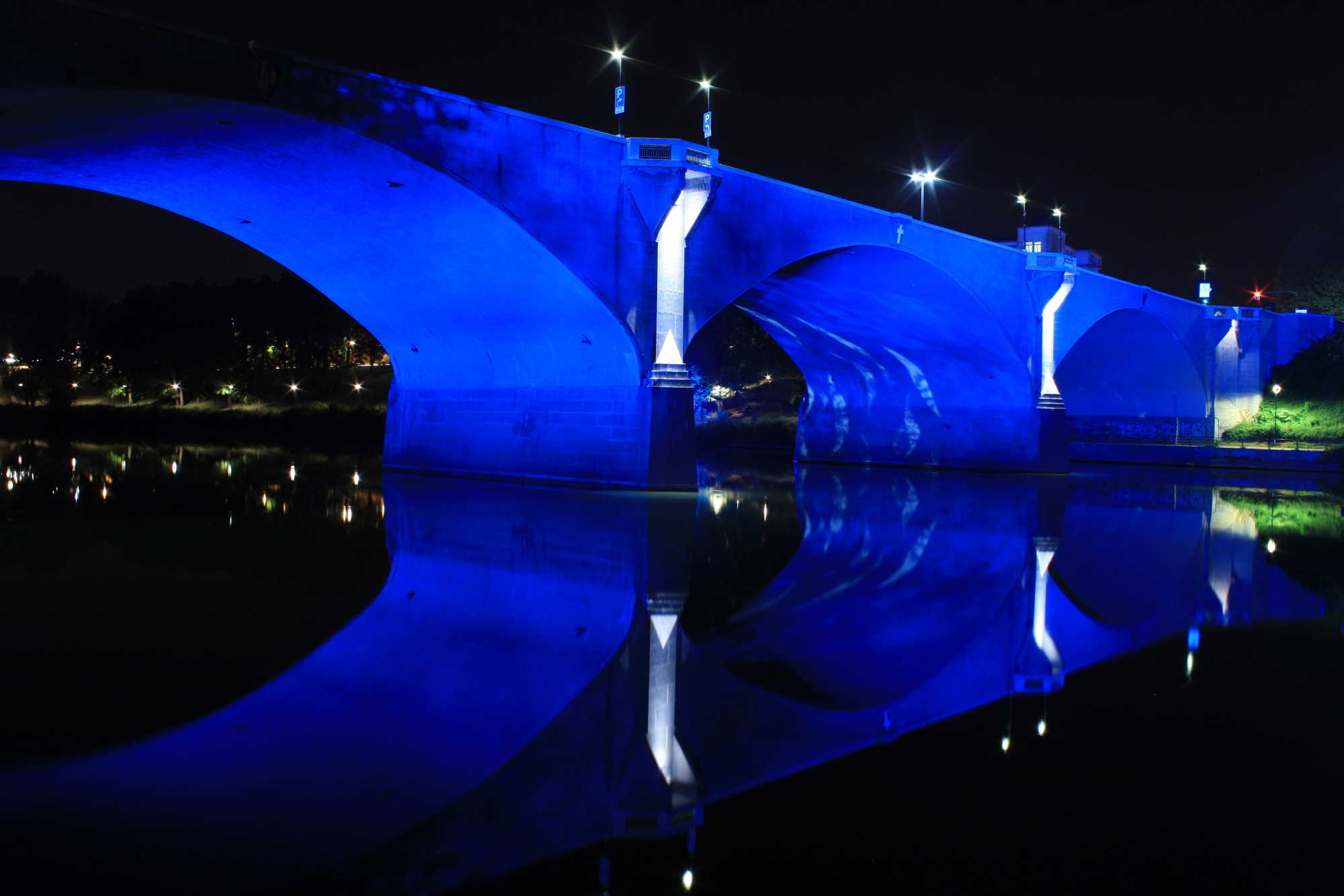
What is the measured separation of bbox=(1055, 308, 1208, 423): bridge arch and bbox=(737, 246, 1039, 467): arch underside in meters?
10.6

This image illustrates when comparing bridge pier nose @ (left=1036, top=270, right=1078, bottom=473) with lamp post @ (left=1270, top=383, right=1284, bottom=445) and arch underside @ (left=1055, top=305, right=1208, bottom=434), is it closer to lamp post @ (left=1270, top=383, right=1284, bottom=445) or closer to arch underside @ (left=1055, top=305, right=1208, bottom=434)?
arch underside @ (left=1055, top=305, right=1208, bottom=434)

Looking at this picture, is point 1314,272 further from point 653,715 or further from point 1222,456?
point 653,715

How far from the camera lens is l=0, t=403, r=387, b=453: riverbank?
60.3 m

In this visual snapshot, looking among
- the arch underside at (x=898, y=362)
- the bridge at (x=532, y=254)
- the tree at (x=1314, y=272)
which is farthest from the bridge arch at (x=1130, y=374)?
the tree at (x=1314, y=272)

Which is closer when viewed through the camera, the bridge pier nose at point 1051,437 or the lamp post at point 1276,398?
the bridge pier nose at point 1051,437

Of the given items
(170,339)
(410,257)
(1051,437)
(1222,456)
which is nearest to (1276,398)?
(1222,456)

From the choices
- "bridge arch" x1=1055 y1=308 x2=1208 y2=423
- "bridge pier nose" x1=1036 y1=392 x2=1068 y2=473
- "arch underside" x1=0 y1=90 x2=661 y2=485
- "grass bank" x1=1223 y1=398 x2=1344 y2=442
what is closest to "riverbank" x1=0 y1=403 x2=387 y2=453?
"arch underside" x1=0 y1=90 x2=661 y2=485

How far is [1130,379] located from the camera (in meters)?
51.9

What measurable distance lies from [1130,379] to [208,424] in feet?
202

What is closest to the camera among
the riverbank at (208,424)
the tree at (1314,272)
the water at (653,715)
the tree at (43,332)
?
the water at (653,715)

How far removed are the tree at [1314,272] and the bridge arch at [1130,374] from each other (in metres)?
23.1

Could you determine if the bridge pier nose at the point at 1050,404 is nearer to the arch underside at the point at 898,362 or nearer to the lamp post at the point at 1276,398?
the arch underside at the point at 898,362

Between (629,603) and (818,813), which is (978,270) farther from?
(818,813)

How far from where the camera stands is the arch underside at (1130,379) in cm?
4744
